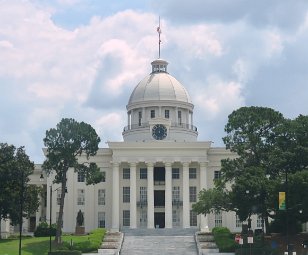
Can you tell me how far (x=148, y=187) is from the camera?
347 feet

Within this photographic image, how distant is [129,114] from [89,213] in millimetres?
18458

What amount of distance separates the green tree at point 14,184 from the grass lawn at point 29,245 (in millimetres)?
3170

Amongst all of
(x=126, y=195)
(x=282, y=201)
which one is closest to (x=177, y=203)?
(x=126, y=195)

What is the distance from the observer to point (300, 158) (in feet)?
264

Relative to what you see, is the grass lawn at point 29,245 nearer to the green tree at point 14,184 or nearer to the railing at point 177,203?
the green tree at point 14,184

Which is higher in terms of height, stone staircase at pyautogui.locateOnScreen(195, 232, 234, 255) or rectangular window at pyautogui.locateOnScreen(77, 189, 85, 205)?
rectangular window at pyautogui.locateOnScreen(77, 189, 85, 205)

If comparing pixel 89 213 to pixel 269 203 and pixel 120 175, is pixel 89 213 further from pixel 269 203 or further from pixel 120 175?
pixel 269 203

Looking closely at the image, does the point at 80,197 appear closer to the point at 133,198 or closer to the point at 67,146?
the point at 133,198

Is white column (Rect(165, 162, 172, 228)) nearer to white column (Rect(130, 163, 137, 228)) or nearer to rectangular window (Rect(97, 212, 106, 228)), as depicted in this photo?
white column (Rect(130, 163, 137, 228))

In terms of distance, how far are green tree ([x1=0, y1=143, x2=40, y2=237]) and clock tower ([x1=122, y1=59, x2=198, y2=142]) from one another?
28.2 m

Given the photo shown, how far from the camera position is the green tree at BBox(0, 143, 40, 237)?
85000 millimetres

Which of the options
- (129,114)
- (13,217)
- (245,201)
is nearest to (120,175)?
(129,114)

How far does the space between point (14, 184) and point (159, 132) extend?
3027 centimetres

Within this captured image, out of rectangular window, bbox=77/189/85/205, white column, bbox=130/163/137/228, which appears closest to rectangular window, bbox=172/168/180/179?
white column, bbox=130/163/137/228
